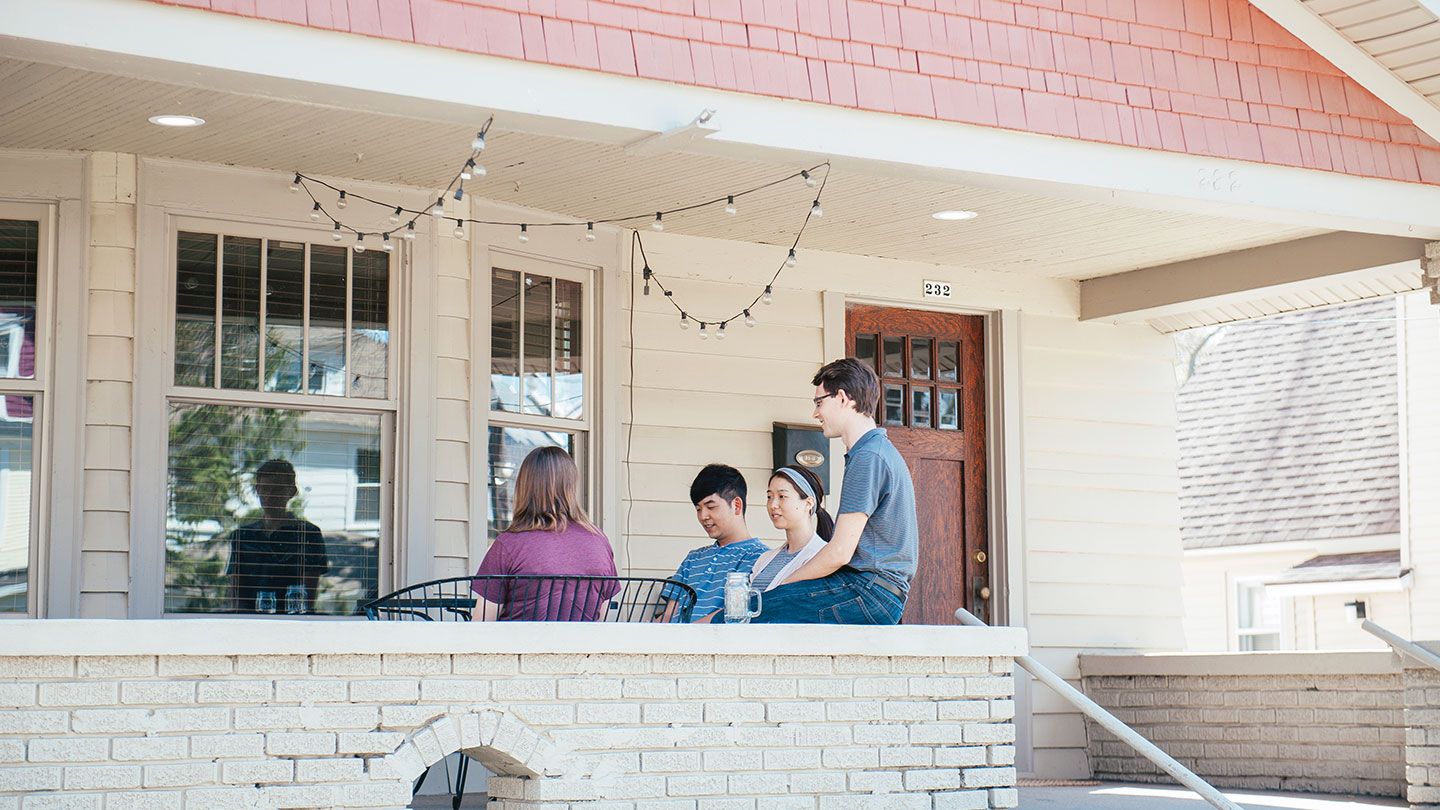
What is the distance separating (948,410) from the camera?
917 centimetres

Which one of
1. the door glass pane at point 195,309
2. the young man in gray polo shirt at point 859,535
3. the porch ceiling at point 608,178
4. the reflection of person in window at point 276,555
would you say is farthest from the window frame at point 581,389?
the young man in gray polo shirt at point 859,535

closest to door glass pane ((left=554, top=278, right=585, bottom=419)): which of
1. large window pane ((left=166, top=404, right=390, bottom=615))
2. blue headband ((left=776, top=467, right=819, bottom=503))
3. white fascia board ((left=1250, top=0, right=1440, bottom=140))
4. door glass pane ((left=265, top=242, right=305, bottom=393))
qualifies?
large window pane ((left=166, top=404, right=390, bottom=615))

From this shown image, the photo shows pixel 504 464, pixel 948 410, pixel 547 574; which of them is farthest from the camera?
pixel 948 410

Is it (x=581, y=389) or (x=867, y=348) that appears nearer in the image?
(x=581, y=389)

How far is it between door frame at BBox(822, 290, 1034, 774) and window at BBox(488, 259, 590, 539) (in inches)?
80.1

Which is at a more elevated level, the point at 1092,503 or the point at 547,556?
the point at 1092,503

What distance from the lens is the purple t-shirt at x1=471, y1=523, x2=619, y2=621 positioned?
5.19 m

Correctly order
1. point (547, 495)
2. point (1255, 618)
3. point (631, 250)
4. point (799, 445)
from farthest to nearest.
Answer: point (1255, 618) < point (799, 445) < point (631, 250) < point (547, 495)

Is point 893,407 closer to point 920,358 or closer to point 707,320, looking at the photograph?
point 920,358

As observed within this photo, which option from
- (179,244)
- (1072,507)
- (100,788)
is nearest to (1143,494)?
(1072,507)

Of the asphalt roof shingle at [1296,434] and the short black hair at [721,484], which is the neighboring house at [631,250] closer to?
the short black hair at [721,484]

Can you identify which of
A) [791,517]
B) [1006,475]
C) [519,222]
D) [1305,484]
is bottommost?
[791,517]

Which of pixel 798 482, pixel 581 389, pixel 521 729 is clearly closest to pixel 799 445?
Answer: pixel 581 389

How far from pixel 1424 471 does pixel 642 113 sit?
10.2m
